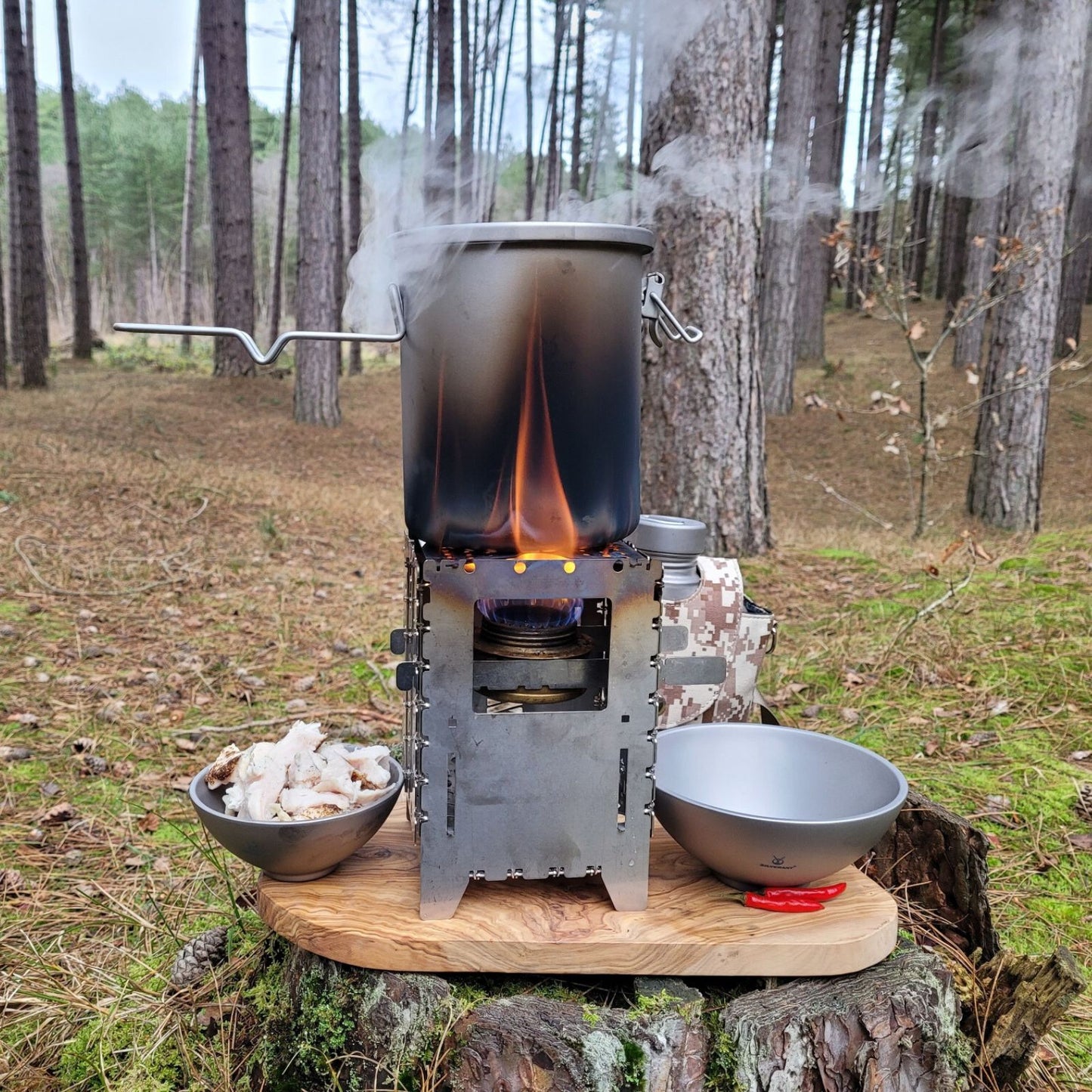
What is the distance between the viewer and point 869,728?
11.6ft

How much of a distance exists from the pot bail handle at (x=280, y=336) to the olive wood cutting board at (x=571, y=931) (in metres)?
1.06

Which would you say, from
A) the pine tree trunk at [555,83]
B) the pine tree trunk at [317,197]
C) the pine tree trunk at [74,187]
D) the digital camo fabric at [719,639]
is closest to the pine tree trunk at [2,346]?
the pine tree trunk at [74,187]

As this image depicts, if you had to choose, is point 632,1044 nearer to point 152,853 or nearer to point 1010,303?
point 152,853

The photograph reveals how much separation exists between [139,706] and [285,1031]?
239 cm

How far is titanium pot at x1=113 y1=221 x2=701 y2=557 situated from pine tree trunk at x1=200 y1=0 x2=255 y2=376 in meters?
11.8

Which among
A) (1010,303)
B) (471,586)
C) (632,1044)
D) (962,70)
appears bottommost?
(632,1044)

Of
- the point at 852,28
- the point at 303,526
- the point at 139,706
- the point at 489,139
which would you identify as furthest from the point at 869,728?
the point at 852,28

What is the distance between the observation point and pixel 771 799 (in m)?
2.18

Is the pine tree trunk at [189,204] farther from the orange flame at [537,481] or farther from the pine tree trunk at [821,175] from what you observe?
the orange flame at [537,481]

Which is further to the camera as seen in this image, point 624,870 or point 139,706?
point 139,706

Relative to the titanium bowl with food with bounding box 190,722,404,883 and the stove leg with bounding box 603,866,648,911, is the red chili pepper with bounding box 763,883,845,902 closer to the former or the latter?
the stove leg with bounding box 603,866,648,911

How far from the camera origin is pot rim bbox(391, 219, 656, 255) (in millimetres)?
1676

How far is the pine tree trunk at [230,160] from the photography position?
12.5 metres

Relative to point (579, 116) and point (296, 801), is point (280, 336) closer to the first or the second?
point (296, 801)
